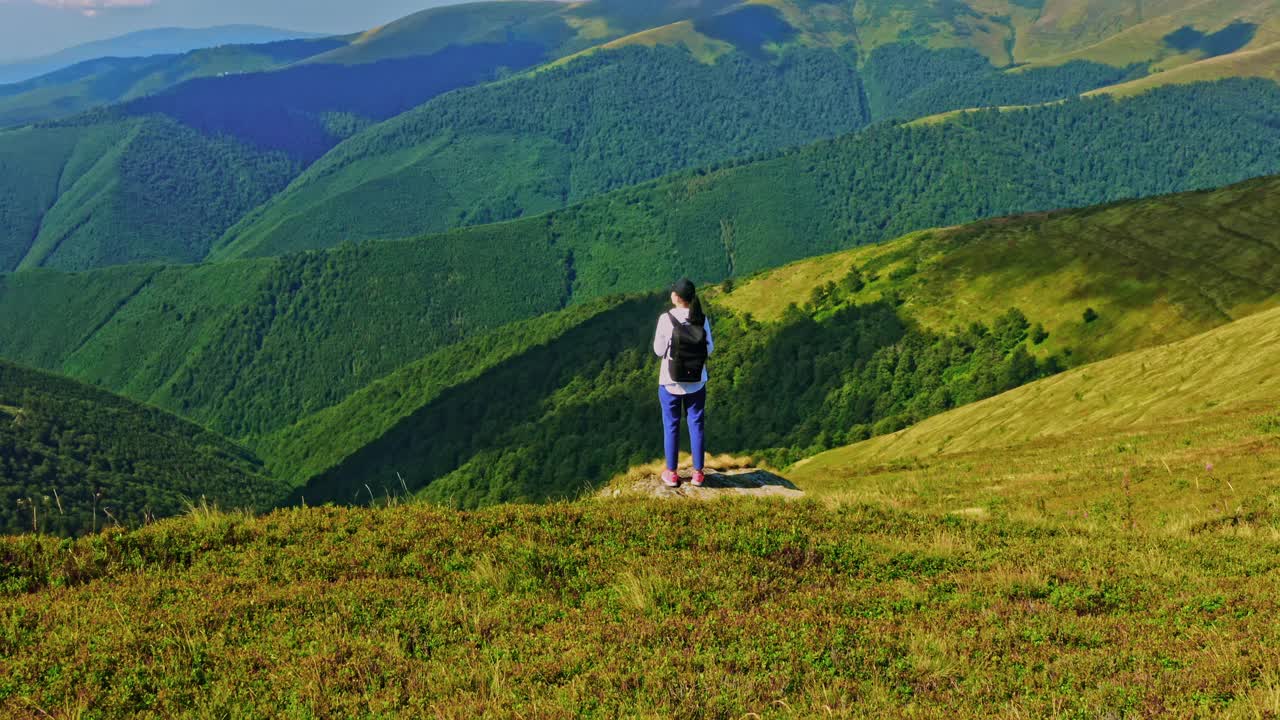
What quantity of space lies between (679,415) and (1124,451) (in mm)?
19418

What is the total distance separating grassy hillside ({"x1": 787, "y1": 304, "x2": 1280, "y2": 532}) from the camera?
21.1 m

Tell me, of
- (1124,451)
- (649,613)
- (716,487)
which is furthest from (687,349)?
(1124,451)

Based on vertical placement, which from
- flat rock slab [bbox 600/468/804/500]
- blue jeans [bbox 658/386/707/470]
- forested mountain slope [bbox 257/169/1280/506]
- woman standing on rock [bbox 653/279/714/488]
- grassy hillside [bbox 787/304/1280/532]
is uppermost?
woman standing on rock [bbox 653/279/714/488]

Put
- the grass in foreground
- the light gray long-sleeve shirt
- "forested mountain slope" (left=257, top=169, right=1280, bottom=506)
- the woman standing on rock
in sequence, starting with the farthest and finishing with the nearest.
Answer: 1. "forested mountain slope" (left=257, top=169, right=1280, bottom=506)
2. the light gray long-sleeve shirt
3. the woman standing on rock
4. the grass in foreground

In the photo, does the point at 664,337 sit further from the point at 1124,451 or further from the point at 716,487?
the point at 1124,451

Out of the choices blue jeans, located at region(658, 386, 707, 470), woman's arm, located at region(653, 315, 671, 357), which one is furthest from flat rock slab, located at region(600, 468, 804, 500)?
woman's arm, located at region(653, 315, 671, 357)

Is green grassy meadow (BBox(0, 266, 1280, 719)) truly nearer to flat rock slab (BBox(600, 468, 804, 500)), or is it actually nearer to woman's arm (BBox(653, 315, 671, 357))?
flat rock slab (BBox(600, 468, 804, 500))

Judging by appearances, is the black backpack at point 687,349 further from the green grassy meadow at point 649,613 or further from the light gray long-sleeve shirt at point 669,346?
the green grassy meadow at point 649,613

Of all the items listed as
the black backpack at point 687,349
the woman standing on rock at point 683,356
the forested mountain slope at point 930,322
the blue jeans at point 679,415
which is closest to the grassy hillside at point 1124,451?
the blue jeans at point 679,415

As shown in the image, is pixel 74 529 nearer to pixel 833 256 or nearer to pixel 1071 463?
pixel 833 256

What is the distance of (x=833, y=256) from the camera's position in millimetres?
192625

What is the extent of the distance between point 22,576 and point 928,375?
134 meters

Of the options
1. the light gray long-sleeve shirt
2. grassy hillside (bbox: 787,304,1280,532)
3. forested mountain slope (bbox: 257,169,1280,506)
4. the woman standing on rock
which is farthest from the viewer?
forested mountain slope (bbox: 257,169,1280,506)

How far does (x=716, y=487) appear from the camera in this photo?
20344 mm
